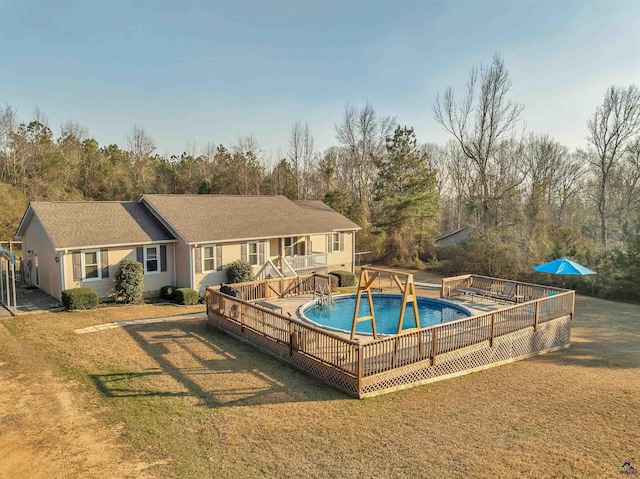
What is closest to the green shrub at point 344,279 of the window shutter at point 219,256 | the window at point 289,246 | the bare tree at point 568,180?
the window at point 289,246

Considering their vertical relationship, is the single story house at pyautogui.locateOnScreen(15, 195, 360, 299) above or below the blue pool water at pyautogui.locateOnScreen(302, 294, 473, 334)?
above

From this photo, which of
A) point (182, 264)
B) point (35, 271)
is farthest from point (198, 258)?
point (35, 271)

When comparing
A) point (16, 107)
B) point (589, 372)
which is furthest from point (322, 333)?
point (16, 107)

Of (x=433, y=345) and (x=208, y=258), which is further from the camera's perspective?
(x=208, y=258)

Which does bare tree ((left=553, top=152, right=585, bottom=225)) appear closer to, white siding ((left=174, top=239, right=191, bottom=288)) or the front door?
white siding ((left=174, top=239, right=191, bottom=288))

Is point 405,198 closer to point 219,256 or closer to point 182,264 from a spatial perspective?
point 219,256

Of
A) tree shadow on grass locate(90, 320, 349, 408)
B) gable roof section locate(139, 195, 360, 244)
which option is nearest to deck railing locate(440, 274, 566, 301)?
gable roof section locate(139, 195, 360, 244)

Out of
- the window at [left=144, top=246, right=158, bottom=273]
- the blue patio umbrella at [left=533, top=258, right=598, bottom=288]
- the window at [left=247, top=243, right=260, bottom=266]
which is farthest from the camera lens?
the window at [left=247, top=243, right=260, bottom=266]

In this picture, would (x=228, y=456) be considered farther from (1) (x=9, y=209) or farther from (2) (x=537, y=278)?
(1) (x=9, y=209)
